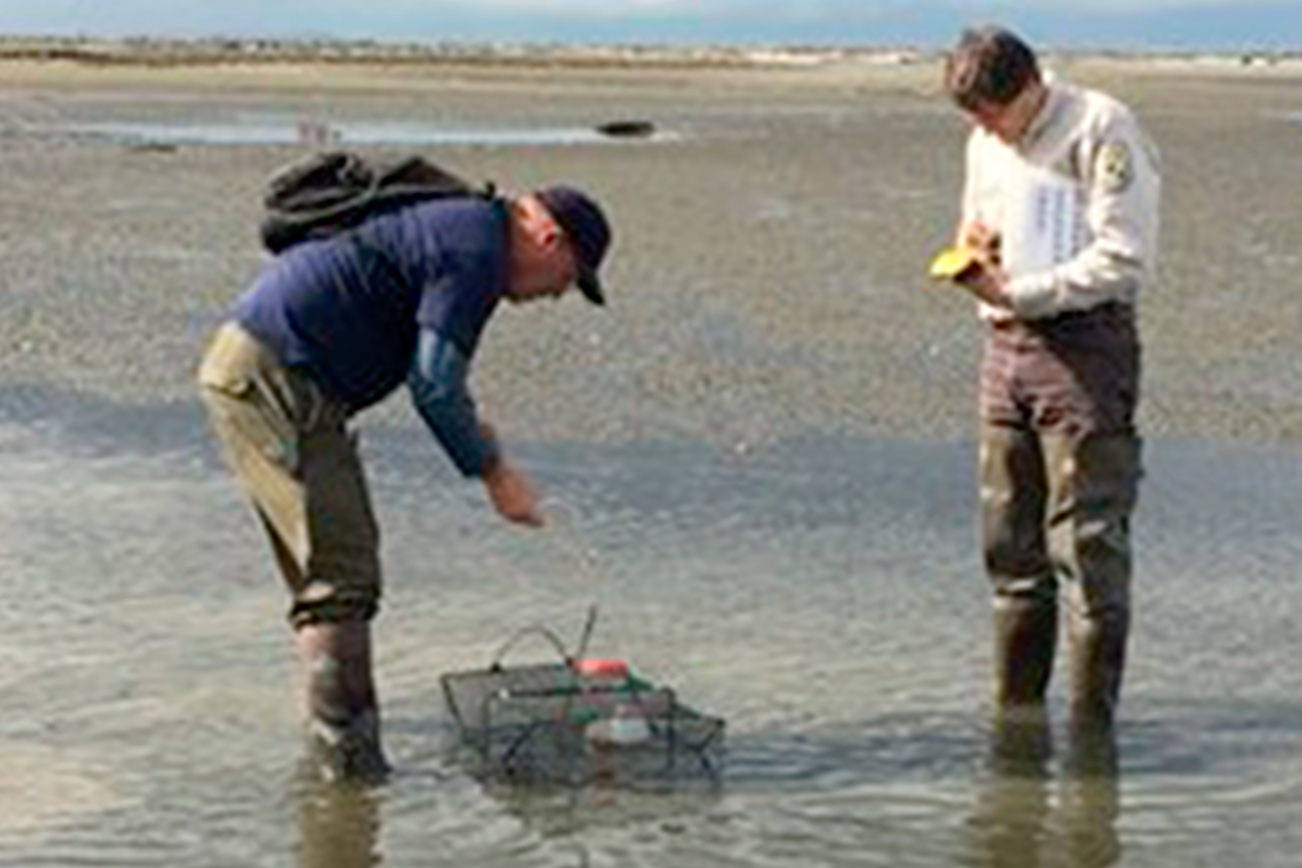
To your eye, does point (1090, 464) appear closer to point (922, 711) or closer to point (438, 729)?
point (922, 711)

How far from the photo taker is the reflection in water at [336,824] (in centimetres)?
675

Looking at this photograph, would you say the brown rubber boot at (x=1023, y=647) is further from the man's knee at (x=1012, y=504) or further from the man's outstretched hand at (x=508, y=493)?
the man's outstretched hand at (x=508, y=493)

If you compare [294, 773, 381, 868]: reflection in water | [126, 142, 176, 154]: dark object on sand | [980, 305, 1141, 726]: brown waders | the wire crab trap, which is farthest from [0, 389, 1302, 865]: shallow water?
[126, 142, 176, 154]: dark object on sand

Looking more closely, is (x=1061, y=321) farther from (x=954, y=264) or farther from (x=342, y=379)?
(x=342, y=379)

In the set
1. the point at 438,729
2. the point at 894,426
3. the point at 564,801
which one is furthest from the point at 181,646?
the point at 894,426

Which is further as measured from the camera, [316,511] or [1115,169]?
[1115,169]

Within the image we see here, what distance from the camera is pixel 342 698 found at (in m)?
7.28

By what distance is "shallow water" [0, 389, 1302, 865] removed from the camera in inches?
276

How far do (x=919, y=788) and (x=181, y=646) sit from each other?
2517mm

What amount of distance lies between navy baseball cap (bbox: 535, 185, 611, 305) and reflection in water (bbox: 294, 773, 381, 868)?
136 centimetres

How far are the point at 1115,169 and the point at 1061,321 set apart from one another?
1.47 feet

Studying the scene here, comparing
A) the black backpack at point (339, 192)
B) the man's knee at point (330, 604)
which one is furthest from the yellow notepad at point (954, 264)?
the man's knee at point (330, 604)

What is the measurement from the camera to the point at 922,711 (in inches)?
323

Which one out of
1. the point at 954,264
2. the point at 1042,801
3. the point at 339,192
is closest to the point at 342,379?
the point at 339,192
